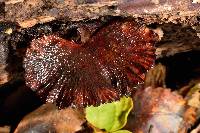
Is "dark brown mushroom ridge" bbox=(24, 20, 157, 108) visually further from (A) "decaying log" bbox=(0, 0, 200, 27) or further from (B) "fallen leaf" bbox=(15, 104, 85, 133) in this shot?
(B) "fallen leaf" bbox=(15, 104, 85, 133)

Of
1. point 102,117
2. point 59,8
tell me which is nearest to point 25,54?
point 59,8

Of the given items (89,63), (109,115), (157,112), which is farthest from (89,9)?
(157,112)

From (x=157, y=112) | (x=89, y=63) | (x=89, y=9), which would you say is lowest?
(x=157, y=112)

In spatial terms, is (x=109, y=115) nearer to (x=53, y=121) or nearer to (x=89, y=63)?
(x=53, y=121)

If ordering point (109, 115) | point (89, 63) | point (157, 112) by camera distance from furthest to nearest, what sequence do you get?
point (157, 112) < point (109, 115) < point (89, 63)

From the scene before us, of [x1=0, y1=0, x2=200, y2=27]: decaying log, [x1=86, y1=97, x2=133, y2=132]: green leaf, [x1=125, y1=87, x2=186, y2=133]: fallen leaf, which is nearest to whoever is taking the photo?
[x1=0, y1=0, x2=200, y2=27]: decaying log

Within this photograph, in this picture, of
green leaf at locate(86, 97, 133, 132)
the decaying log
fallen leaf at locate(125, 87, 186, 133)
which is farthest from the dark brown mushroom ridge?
fallen leaf at locate(125, 87, 186, 133)
